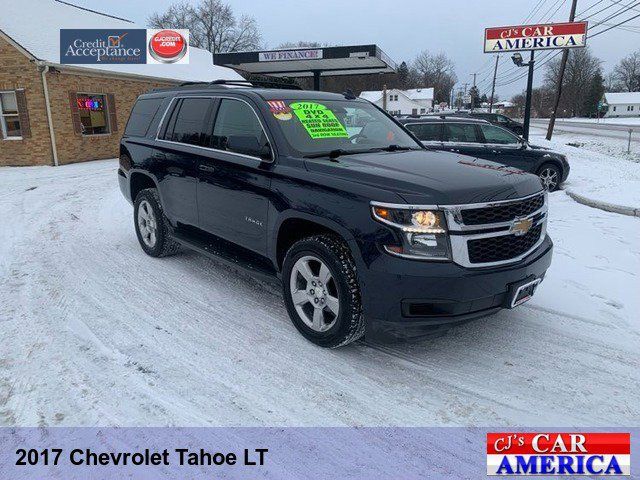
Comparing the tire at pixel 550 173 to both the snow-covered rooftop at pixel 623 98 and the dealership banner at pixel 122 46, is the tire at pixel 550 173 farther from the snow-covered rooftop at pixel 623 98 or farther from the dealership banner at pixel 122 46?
the snow-covered rooftop at pixel 623 98

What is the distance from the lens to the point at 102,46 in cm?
1959

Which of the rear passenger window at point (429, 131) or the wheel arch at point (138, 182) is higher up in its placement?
the rear passenger window at point (429, 131)

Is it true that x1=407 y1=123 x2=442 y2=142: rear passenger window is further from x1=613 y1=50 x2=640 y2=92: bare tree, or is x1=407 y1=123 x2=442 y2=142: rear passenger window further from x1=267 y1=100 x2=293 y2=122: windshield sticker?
x1=613 y1=50 x2=640 y2=92: bare tree

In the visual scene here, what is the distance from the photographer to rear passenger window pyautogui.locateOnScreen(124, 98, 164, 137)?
5.83 meters

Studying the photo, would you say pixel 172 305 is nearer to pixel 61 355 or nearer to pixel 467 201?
pixel 61 355

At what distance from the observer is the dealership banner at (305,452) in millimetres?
2498

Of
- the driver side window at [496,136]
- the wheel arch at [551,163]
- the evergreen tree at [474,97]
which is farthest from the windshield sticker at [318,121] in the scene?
the evergreen tree at [474,97]

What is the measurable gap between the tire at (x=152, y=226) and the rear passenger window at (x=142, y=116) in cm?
78

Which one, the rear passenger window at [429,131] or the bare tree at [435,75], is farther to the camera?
the bare tree at [435,75]

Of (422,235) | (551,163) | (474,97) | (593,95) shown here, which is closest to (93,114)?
(551,163)

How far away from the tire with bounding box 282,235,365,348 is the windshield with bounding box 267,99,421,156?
2.80 ft

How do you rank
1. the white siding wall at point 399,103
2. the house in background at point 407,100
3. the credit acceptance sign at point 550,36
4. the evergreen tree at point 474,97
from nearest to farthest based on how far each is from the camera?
the credit acceptance sign at point 550,36, the evergreen tree at point 474,97, the house in background at point 407,100, the white siding wall at point 399,103

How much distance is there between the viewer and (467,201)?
10.3 feet

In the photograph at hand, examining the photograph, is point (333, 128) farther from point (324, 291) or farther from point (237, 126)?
point (324, 291)
